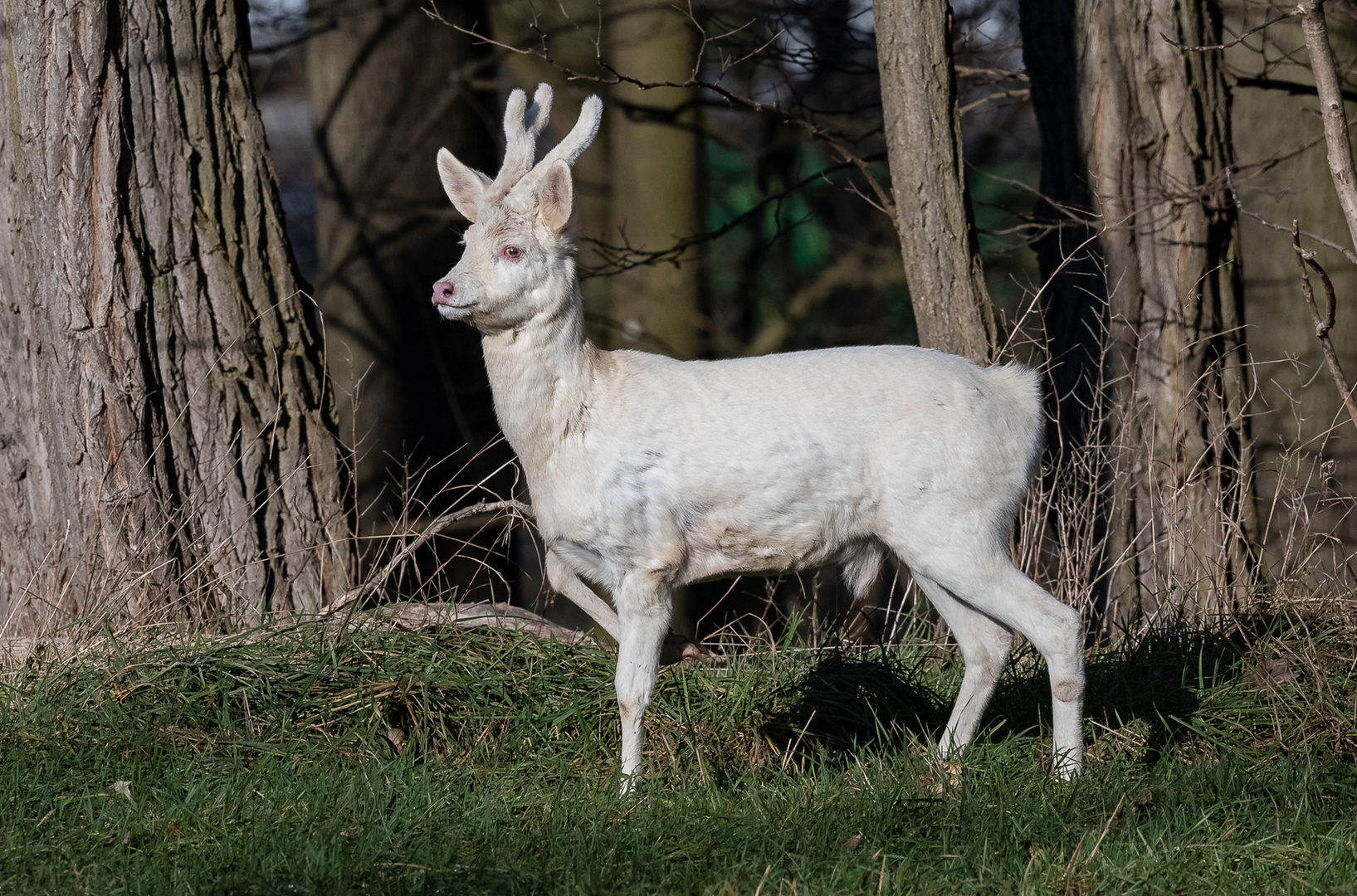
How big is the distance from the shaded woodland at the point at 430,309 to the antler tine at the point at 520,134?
1.15 metres

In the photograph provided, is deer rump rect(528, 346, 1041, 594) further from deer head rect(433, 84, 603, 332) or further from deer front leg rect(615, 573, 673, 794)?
deer head rect(433, 84, 603, 332)

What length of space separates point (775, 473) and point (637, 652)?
688 mm

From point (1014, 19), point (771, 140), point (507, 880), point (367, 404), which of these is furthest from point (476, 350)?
point (507, 880)

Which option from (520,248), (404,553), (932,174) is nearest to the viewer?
(520,248)

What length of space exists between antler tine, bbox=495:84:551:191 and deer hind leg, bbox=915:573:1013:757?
1.86 m

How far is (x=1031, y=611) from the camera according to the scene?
12.5 ft

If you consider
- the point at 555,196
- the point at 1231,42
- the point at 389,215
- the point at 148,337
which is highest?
the point at 1231,42

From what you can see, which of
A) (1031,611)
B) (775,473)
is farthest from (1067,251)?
(775,473)

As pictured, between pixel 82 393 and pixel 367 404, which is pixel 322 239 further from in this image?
pixel 82 393

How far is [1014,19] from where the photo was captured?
→ 33.7ft

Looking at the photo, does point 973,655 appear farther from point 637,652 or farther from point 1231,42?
point 1231,42

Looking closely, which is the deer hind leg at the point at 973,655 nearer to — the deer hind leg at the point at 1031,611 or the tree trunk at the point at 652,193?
the deer hind leg at the point at 1031,611

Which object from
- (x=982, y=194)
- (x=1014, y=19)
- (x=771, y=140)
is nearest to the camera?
(x=1014, y=19)

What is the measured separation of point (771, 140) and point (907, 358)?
300 inches
